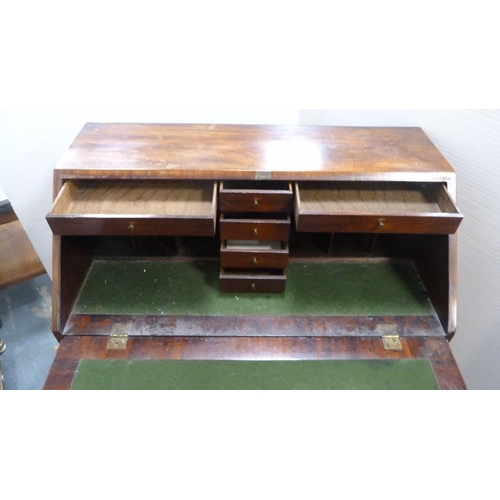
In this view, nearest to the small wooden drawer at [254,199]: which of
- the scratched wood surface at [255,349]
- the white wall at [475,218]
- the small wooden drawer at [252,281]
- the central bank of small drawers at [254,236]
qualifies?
the central bank of small drawers at [254,236]

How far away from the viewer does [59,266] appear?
3.63 ft

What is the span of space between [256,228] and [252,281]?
21 cm

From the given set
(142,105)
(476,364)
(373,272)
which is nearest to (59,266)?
(142,105)

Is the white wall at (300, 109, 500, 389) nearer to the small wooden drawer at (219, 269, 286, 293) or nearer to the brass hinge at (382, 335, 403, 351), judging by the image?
the brass hinge at (382, 335, 403, 351)

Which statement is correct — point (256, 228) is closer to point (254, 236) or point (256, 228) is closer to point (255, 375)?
point (254, 236)

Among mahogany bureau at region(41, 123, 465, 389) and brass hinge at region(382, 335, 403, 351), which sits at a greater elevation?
mahogany bureau at region(41, 123, 465, 389)

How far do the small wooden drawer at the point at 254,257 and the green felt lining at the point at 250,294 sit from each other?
0.13m

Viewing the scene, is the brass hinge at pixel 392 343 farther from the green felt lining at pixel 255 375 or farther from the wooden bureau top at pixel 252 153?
the wooden bureau top at pixel 252 153

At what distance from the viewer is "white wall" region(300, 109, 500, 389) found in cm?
114

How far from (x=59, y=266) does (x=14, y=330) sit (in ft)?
3.58

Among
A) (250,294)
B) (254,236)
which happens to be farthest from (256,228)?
(250,294)

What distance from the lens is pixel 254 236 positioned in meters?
1.12

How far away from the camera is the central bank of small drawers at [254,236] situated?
3.50 ft

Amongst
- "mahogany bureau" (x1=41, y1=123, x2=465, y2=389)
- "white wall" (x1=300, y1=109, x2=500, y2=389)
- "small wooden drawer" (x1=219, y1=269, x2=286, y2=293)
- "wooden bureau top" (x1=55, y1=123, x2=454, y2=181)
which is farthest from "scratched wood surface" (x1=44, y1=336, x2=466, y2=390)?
"wooden bureau top" (x1=55, y1=123, x2=454, y2=181)
